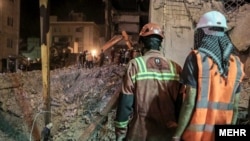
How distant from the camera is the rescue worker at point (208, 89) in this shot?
2736mm

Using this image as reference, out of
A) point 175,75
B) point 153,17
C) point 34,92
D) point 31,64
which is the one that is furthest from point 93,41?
point 175,75

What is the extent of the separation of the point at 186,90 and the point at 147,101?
63 centimetres

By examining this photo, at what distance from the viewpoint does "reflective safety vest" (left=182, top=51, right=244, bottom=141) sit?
8.96ft

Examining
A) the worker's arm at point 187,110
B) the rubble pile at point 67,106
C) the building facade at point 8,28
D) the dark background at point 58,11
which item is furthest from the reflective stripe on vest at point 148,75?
the dark background at point 58,11

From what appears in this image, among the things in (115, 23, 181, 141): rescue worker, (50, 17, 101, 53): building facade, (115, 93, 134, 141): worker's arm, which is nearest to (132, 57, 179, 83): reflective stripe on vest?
(115, 23, 181, 141): rescue worker

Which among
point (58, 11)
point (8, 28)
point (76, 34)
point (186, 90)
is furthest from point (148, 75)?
point (58, 11)

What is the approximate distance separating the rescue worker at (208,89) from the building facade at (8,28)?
1262 inches

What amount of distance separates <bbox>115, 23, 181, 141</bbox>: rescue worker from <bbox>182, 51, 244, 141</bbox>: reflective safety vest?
558 millimetres

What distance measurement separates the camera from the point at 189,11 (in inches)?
246

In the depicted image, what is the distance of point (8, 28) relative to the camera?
3622cm

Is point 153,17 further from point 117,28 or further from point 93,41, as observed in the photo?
point 93,41

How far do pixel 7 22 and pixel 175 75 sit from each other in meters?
35.5

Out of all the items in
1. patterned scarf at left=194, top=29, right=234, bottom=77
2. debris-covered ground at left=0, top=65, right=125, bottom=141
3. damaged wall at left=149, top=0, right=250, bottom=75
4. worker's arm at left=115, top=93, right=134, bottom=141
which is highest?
damaged wall at left=149, top=0, right=250, bottom=75

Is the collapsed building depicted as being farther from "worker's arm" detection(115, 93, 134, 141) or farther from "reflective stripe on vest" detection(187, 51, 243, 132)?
"reflective stripe on vest" detection(187, 51, 243, 132)
